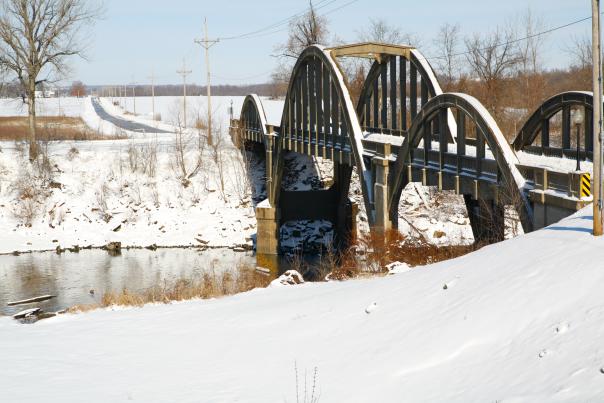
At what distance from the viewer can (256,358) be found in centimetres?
1391

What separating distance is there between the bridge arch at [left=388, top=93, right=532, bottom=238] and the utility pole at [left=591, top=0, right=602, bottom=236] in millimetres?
6081

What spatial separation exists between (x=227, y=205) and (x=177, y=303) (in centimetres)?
3626

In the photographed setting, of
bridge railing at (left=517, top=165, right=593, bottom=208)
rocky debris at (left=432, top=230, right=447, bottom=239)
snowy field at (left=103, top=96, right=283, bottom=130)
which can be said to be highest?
snowy field at (left=103, top=96, right=283, bottom=130)

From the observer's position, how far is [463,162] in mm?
25328

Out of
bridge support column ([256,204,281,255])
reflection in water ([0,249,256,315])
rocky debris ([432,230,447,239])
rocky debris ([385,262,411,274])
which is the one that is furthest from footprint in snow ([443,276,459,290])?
bridge support column ([256,204,281,255])

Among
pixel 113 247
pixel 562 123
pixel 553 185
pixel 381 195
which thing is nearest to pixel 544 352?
pixel 553 185

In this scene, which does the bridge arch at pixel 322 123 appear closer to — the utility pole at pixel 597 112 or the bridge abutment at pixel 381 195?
the bridge abutment at pixel 381 195

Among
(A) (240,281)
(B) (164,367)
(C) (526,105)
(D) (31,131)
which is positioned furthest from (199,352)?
(C) (526,105)

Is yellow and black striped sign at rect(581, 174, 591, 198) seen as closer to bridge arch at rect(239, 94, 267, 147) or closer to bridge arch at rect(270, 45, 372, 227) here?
bridge arch at rect(270, 45, 372, 227)

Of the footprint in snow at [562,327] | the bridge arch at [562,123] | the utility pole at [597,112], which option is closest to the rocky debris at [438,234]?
the bridge arch at [562,123]

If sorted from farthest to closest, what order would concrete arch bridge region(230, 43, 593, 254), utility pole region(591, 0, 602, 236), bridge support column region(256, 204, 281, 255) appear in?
bridge support column region(256, 204, 281, 255)
concrete arch bridge region(230, 43, 593, 254)
utility pole region(591, 0, 602, 236)

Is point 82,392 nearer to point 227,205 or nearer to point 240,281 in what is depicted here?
point 240,281

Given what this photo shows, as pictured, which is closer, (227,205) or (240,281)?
(240,281)

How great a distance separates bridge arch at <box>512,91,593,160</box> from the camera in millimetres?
24688
